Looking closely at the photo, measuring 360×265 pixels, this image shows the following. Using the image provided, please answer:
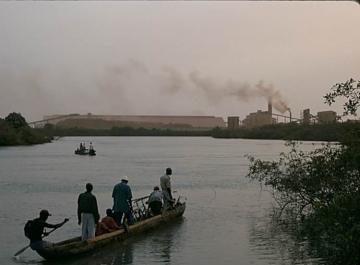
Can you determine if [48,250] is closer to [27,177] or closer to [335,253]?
[335,253]

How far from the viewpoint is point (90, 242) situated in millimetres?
16125

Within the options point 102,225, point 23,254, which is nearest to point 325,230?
point 102,225

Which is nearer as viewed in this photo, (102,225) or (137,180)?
(102,225)

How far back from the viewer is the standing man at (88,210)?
51.7ft

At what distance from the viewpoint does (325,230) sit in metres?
10.4

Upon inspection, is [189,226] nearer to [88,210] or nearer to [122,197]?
[122,197]

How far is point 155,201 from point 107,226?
3.65 meters

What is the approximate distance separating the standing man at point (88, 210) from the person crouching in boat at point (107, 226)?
1034mm

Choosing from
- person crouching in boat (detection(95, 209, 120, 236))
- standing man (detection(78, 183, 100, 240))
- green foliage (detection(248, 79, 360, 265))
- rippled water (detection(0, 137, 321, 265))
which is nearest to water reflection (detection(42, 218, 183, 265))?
rippled water (detection(0, 137, 321, 265))

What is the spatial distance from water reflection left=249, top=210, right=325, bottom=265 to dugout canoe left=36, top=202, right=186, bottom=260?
3.38m

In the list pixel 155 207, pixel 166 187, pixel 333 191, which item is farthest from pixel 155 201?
pixel 333 191

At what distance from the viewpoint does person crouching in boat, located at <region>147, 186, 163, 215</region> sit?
21031 millimetres

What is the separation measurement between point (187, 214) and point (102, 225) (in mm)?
9002

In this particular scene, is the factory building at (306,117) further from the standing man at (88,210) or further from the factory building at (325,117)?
the standing man at (88,210)
